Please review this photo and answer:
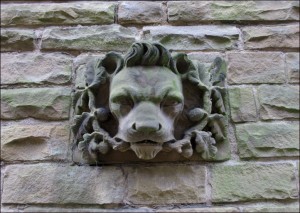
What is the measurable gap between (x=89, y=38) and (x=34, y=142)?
0.54 m

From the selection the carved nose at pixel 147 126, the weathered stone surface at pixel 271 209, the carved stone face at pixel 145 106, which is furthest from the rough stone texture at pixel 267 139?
the carved nose at pixel 147 126

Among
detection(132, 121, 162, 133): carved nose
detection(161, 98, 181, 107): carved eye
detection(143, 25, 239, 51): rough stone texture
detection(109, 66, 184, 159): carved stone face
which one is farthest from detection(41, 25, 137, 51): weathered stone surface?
detection(132, 121, 162, 133): carved nose

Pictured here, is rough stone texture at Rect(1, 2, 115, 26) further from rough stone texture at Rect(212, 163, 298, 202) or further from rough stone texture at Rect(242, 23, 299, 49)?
rough stone texture at Rect(212, 163, 298, 202)

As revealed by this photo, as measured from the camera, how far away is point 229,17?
1916mm

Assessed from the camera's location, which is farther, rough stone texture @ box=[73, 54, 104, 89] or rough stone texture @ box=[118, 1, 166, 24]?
rough stone texture @ box=[118, 1, 166, 24]

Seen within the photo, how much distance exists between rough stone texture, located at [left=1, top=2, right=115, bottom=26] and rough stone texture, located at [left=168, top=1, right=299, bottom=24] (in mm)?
322

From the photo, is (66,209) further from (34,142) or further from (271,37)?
(271,37)

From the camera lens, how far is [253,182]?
1.54 meters

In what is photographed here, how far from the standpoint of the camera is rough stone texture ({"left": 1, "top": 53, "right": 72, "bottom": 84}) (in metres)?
1.78

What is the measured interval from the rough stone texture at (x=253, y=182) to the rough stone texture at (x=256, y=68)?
0.40 meters

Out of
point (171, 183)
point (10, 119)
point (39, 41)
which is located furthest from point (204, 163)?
point (39, 41)

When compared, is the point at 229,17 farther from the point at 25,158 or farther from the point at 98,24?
the point at 25,158

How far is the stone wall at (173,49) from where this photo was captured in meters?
1.52

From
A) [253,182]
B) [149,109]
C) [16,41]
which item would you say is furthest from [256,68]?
[16,41]
